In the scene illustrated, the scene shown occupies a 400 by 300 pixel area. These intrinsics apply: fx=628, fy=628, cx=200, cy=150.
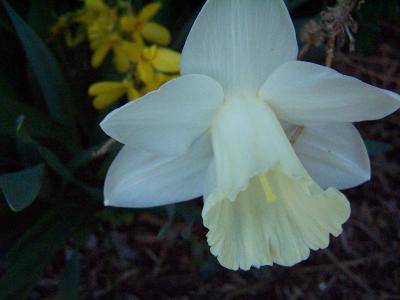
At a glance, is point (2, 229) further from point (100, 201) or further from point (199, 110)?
point (199, 110)

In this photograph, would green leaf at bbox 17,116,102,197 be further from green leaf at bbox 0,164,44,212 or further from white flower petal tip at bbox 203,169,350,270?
white flower petal tip at bbox 203,169,350,270

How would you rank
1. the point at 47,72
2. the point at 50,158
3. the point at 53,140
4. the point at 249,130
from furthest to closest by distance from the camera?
the point at 53,140
the point at 47,72
the point at 50,158
the point at 249,130

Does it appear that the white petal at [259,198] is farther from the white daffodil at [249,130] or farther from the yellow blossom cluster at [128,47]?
the yellow blossom cluster at [128,47]

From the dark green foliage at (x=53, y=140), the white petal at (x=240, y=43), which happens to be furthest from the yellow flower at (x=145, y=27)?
the white petal at (x=240, y=43)

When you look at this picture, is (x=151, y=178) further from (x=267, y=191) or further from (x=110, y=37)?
(x=110, y=37)

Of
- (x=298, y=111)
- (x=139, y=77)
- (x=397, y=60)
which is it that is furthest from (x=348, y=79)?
(x=397, y=60)

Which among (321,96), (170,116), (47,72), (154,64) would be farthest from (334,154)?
(47,72)
